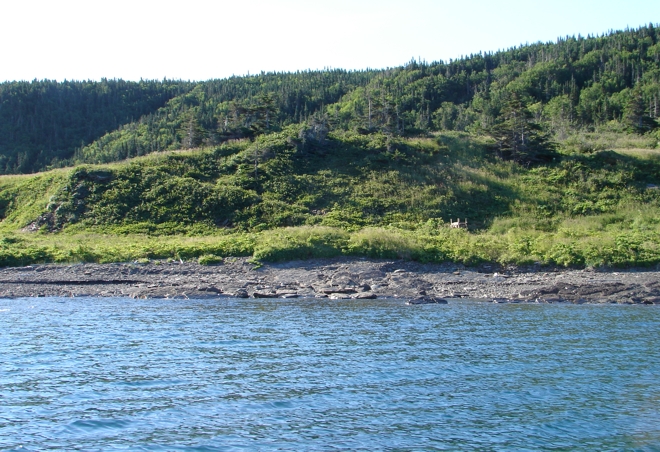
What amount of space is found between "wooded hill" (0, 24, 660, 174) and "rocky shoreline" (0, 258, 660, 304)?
2244 inches

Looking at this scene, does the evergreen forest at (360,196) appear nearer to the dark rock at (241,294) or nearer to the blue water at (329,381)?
the dark rock at (241,294)

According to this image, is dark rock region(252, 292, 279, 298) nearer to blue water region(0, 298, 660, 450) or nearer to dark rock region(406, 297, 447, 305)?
blue water region(0, 298, 660, 450)

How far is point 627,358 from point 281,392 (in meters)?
9.87

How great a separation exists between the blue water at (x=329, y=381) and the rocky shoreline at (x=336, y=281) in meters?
5.45

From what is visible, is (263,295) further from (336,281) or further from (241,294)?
(336,281)

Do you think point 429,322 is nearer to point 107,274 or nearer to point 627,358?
point 627,358

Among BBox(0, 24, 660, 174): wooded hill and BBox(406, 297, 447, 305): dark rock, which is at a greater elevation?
BBox(0, 24, 660, 174): wooded hill

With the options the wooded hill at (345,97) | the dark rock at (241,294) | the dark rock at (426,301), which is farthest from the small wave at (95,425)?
the wooded hill at (345,97)

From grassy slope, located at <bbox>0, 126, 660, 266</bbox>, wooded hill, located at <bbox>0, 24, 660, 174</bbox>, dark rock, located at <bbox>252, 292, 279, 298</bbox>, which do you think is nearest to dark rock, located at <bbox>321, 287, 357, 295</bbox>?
dark rock, located at <bbox>252, 292, 279, 298</bbox>

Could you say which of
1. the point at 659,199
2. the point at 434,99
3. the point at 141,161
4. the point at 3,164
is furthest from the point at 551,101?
the point at 3,164

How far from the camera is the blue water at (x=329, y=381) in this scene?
1030 centimetres

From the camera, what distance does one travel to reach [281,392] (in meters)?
12.8

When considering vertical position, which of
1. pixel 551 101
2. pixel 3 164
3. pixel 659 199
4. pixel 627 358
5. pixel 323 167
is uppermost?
pixel 551 101

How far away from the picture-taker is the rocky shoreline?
28281 mm
